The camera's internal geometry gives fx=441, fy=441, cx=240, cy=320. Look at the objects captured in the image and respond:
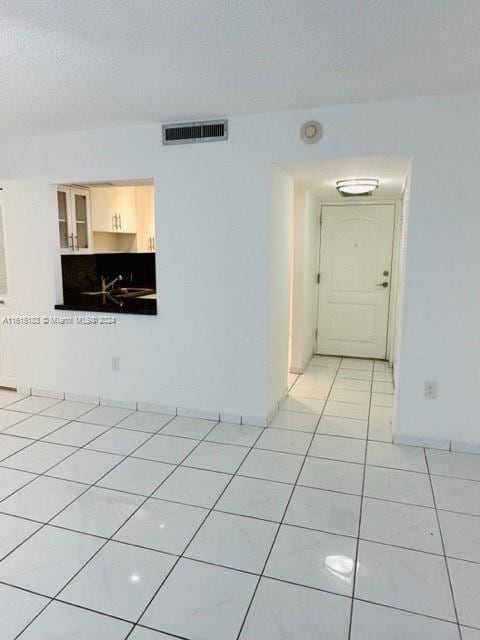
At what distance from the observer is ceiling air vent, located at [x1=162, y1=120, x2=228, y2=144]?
3.14m

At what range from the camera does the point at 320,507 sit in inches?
92.7

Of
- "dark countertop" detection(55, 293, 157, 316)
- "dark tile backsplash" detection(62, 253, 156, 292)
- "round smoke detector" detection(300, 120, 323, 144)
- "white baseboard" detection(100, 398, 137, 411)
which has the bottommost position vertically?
"white baseboard" detection(100, 398, 137, 411)

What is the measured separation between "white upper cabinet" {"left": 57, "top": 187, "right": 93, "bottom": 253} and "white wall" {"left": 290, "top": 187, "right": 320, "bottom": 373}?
2150 mm

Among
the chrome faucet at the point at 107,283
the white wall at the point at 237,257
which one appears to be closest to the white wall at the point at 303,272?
the white wall at the point at 237,257

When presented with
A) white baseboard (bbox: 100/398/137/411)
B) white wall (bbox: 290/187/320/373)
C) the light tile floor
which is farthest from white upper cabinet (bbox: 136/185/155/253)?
the light tile floor

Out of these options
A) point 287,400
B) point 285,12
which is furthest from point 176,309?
point 285,12

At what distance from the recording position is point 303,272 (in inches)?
191

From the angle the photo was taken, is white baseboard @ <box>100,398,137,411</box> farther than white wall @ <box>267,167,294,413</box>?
Yes

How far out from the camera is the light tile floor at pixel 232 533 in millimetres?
1644

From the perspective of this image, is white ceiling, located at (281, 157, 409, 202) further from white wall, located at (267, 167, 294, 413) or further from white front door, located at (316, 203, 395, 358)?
white front door, located at (316, 203, 395, 358)

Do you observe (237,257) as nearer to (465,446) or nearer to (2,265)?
(465,446)

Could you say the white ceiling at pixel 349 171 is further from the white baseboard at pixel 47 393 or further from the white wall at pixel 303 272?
the white baseboard at pixel 47 393

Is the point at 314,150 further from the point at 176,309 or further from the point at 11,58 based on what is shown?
the point at 11,58

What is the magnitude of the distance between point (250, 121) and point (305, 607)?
2855 millimetres
